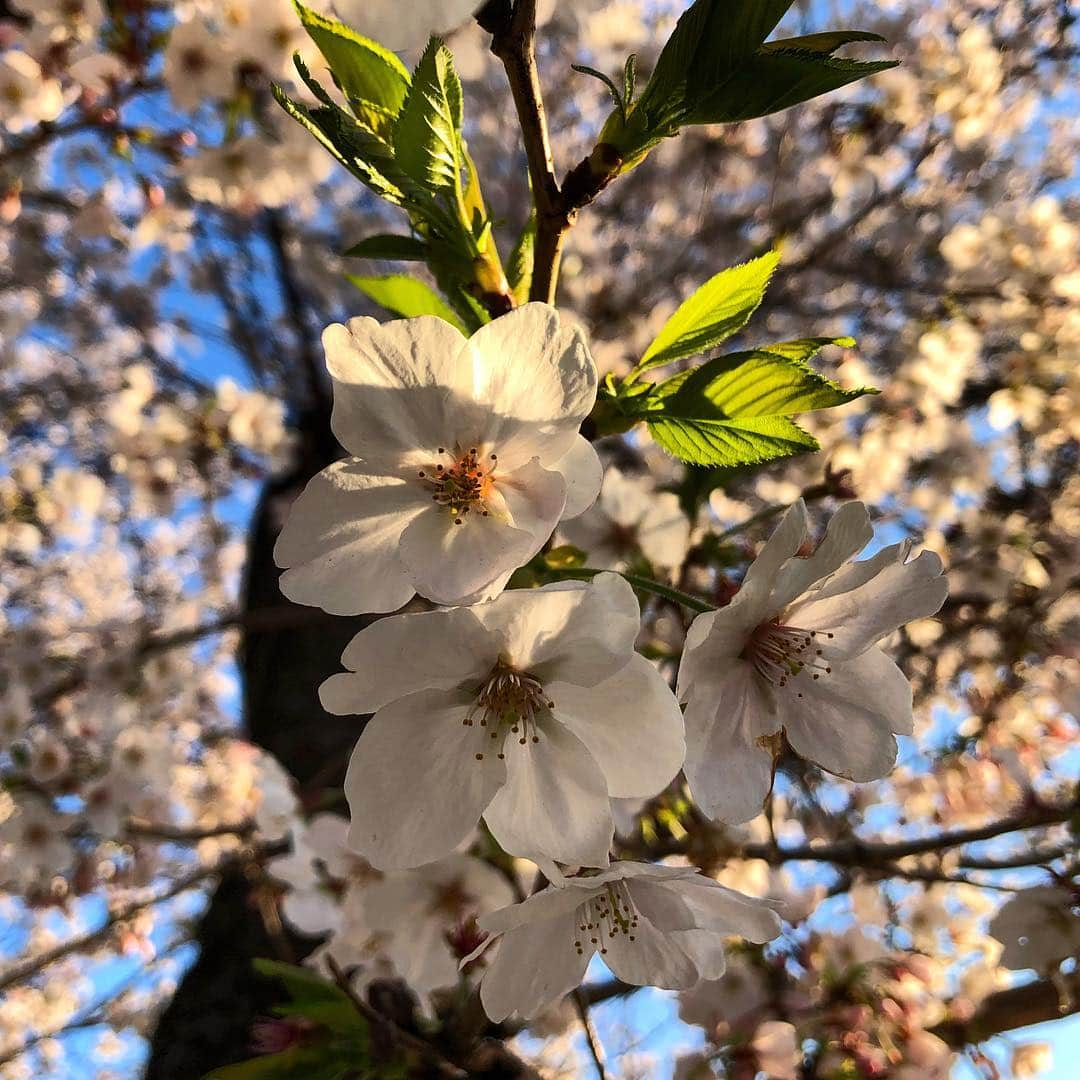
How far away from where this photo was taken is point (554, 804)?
2.19 ft

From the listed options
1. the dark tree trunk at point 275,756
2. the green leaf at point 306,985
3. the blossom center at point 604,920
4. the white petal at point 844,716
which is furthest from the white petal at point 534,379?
the dark tree trunk at point 275,756

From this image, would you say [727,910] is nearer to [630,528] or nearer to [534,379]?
[534,379]

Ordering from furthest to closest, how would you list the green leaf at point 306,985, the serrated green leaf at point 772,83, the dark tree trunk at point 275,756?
the dark tree trunk at point 275,756 < the green leaf at point 306,985 < the serrated green leaf at point 772,83

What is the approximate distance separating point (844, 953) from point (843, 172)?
3633 millimetres

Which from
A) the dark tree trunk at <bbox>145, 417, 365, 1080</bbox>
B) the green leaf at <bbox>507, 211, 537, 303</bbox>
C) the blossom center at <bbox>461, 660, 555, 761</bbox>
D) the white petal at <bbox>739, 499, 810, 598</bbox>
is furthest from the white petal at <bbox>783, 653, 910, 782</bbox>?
the dark tree trunk at <bbox>145, 417, 365, 1080</bbox>

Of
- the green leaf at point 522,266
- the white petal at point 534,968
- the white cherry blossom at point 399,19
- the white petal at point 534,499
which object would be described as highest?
the white cherry blossom at point 399,19

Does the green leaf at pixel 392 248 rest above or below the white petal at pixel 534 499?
above

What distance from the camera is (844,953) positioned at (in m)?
1.72

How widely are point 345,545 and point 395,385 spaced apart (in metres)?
0.13

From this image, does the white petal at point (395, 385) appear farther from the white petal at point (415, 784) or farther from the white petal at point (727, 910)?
the white petal at point (727, 910)

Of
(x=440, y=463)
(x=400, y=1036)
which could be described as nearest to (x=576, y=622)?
(x=440, y=463)

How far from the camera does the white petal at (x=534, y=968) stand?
803mm

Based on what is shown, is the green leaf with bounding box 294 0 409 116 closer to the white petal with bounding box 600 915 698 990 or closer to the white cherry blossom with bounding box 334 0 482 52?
the white cherry blossom with bounding box 334 0 482 52

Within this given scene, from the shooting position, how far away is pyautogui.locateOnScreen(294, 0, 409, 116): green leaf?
624 millimetres
